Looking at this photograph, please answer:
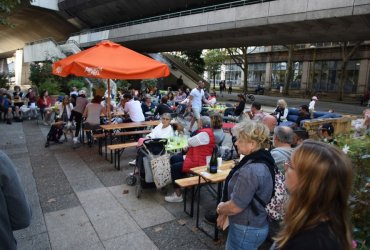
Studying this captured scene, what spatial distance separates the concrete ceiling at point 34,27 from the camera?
131 ft

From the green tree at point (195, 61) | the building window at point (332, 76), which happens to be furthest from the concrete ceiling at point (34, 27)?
the building window at point (332, 76)

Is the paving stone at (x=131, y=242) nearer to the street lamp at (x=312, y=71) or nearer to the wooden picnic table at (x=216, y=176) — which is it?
the wooden picnic table at (x=216, y=176)

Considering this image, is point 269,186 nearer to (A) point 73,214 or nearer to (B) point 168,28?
(A) point 73,214

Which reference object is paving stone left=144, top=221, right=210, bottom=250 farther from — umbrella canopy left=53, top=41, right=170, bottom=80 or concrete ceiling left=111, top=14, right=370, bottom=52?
concrete ceiling left=111, top=14, right=370, bottom=52

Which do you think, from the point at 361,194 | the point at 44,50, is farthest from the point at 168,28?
the point at 361,194

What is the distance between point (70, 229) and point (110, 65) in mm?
4089

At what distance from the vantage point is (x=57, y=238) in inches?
155

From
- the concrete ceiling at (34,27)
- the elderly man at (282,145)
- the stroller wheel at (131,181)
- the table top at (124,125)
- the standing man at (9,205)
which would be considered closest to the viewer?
the standing man at (9,205)

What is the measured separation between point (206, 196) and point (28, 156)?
529cm

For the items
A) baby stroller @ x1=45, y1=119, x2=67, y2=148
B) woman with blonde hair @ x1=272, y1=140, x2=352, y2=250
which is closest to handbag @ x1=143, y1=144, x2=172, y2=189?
woman with blonde hair @ x1=272, y1=140, x2=352, y2=250

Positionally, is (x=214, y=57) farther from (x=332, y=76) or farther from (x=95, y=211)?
(x=95, y=211)

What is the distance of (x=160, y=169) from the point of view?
506 centimetres

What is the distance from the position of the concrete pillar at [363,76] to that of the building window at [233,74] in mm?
23207

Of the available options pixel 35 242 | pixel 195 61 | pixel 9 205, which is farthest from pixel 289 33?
pixel 9 205
